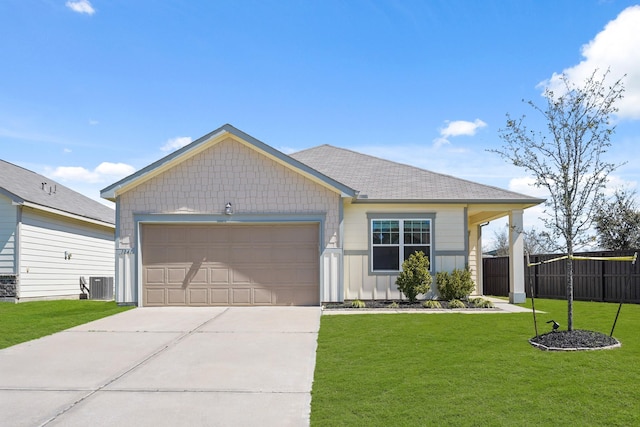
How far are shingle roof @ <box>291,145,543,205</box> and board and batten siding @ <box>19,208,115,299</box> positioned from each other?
9255mm

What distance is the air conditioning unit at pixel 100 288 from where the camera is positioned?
72.1 ft

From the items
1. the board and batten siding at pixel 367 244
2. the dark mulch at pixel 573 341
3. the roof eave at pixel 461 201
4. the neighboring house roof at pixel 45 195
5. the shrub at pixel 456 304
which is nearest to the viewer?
the dark mulch at pixel 573 341

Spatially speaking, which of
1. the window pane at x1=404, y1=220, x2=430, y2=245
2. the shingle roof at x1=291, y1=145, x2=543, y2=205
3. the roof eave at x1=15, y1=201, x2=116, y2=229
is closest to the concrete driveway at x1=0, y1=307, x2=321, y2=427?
the window pane at x1=404, y1=220, x2=430, y2=245

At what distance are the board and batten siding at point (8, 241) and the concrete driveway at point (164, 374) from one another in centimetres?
728

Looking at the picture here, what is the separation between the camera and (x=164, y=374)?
8055mm

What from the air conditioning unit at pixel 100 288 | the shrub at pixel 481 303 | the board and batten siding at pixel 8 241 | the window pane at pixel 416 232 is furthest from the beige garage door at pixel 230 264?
the air conditioning unit at pixel 100 288

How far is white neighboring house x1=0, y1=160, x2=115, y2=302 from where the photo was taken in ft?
58.8

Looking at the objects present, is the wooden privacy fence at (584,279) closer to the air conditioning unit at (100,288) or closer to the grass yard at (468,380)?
the grass yard at (468,380)

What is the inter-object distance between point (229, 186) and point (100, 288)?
10.3 metres

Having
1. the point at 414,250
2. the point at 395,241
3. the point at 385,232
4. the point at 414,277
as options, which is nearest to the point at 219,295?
the point at 385,232

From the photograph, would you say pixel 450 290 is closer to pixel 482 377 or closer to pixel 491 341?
pixel 491 341

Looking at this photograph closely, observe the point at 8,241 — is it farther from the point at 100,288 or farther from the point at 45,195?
the point at 100,288

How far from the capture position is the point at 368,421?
18.9ft

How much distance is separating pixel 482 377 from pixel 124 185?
1115 cm
